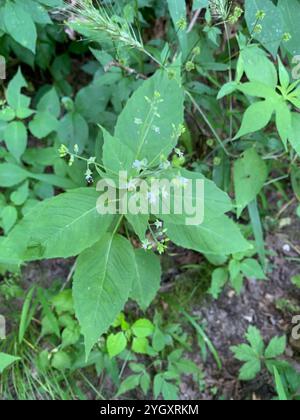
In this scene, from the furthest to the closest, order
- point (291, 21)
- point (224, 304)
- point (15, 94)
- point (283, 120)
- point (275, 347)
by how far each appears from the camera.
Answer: point (224, 304), point (275, 347), point (15, 94), point (291, 21), point (283, 120)

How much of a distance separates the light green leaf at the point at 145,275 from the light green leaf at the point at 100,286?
0.26 meters

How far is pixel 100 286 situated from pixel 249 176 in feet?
2.63

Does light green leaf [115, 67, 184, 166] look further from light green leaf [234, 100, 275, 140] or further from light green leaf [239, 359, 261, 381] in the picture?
light green leaf [239, 359, 261, 381]

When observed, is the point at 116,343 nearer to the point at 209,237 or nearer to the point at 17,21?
the point at 209,237

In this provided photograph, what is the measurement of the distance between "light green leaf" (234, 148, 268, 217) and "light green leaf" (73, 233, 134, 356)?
59 centimetres

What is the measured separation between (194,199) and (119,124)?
1.30 ft

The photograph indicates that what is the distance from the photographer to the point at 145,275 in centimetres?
170

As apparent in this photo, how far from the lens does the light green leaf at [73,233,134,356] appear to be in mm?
1353

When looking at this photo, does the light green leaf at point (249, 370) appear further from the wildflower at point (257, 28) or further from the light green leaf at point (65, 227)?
the wildflower at point (257, 28)

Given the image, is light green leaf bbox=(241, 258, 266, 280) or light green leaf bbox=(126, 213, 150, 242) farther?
light green leaf bbox=(241, 258, 266, 280)

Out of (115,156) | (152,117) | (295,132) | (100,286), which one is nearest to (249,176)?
(295,132)

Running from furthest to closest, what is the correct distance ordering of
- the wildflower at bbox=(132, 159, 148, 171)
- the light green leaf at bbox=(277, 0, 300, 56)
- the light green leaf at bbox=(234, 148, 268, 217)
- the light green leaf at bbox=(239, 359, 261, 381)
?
the light green leaf at bbox=(239, 359, 261, 381)
the light green leaf at bbox=(234, 148, 268, 217)
the light green leaf at bbox=(277, 0, 300, 56)
the wildflower at bbox=(132, 159, 148, 171)

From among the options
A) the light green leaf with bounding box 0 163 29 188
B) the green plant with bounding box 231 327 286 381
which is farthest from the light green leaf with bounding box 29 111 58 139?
the green plant with bounding box 231 327 286 381

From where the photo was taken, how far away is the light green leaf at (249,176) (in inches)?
69.8
